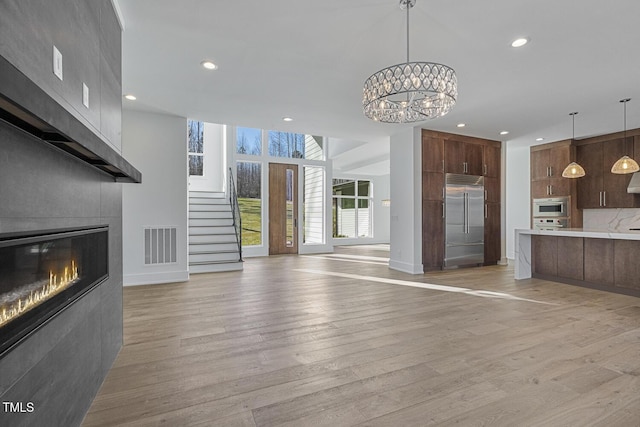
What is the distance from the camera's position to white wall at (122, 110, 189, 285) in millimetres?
5047

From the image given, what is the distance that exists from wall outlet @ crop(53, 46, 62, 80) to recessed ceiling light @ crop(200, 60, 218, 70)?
86.4 inches

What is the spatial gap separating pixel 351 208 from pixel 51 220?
35.3 ft

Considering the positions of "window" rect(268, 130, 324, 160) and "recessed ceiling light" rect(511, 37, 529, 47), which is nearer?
"recessed ceiling light" rect(511, 37, 529, 47)

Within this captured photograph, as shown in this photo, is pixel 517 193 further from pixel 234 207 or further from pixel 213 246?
pixel 213 246

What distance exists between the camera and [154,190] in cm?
520

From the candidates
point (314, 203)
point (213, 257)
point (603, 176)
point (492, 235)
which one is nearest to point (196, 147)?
point (314, 203)

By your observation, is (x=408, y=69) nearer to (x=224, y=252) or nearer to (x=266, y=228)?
(x=224, y=252)

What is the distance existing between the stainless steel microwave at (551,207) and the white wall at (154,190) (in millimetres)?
8133

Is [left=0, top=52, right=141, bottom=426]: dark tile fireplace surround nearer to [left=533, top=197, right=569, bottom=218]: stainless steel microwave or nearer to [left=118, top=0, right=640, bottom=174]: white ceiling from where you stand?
[left=118, top=0, right=640, bottom=174]: white ceiling

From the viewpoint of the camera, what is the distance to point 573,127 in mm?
6109

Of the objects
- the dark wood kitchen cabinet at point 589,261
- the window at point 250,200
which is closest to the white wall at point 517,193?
the dark wood kitchen cabinet at point 589,261

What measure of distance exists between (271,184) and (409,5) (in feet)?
22.7

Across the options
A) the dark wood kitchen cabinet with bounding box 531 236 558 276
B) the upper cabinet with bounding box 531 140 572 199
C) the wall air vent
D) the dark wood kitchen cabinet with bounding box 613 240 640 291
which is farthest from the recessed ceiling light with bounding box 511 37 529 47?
the upper cabinet with bounding box 531 140 572 199

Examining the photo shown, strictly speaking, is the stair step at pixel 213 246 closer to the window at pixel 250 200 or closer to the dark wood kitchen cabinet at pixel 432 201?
the window at pixel 250 200
